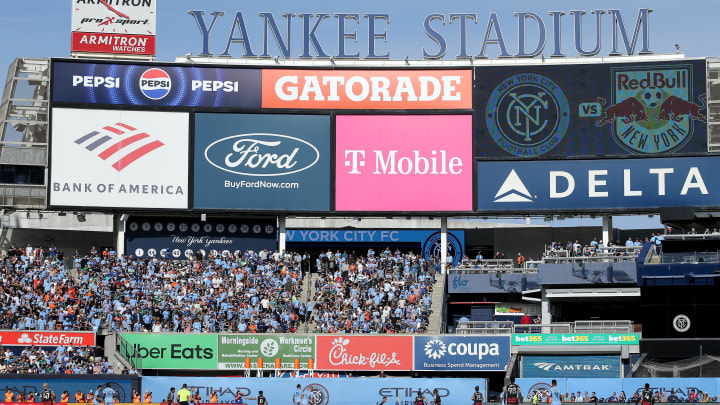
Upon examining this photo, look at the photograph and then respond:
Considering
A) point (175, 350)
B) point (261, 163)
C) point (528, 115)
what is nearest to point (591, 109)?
point (528, 115)

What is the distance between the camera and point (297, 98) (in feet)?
183

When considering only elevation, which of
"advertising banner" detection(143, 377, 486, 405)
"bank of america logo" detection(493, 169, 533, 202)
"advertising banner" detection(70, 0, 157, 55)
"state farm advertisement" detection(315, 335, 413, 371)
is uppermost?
"advertising banner" detection(70, 0, 157, 55)

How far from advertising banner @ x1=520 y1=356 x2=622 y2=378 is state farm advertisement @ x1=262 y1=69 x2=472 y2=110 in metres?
14.5

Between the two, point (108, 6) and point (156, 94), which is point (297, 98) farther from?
point (108, 6)

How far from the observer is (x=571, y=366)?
4703cm

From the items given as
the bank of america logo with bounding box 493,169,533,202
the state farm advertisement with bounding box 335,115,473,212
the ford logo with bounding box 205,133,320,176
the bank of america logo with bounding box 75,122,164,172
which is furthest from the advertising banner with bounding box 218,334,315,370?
the bank of america logo with bounding box 493,169,533,202

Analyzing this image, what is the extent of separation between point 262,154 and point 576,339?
17807mm

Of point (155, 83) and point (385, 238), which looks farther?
point (385, 238)

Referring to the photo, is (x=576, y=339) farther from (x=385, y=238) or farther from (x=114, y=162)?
(x=114, y=162)

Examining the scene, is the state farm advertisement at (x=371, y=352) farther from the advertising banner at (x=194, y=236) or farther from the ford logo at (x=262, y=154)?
the ford logo at (x=262, y=154)

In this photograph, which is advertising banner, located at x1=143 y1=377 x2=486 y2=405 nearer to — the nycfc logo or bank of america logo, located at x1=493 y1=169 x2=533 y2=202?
bank of america logo, located at x1=493 y1=169 x2=533 y2=202

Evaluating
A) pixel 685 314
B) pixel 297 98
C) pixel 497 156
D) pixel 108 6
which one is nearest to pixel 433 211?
pixel 497 156

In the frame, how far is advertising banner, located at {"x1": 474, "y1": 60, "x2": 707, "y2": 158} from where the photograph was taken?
53.5 m

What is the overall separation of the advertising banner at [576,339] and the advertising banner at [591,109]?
1054cm
